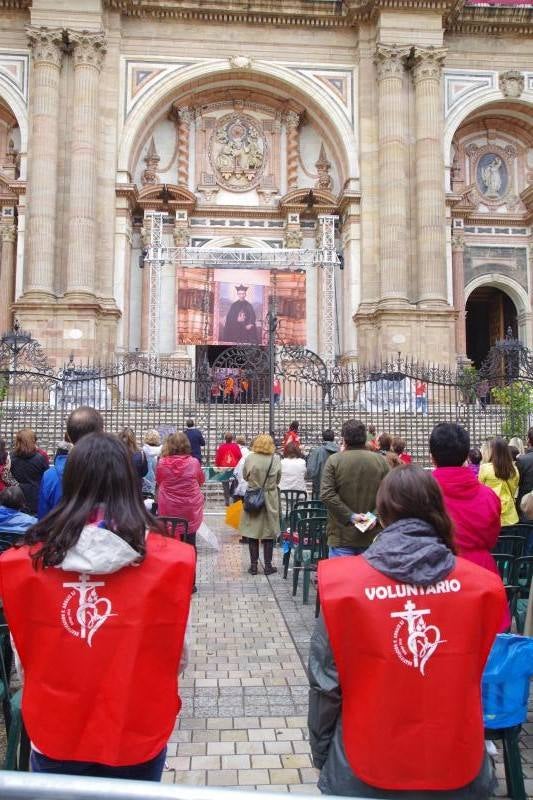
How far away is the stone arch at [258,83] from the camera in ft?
74.8

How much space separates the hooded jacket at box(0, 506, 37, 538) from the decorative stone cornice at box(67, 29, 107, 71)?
2034 cm

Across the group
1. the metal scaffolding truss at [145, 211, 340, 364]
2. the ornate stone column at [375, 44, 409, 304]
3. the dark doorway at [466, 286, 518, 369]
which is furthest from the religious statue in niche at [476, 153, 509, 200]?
the metal scaffolding truss at [145, 211, 340, 364]

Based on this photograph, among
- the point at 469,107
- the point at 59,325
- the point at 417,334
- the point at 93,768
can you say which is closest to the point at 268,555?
the point at 93,768

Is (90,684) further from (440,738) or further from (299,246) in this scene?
(299,246)

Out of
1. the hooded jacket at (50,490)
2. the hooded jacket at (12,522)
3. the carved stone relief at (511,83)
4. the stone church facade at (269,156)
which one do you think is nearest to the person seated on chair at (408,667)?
the hooded jacket at (50,490)

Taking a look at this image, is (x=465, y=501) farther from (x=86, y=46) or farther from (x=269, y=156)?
(x=269, y=156)

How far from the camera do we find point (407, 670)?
6.66ft

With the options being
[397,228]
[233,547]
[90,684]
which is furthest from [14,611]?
[397,228]

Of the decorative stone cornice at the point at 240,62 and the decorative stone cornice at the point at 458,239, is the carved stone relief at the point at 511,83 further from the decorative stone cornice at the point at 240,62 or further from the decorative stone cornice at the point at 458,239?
the decorative stone cornice at the point at 240,62

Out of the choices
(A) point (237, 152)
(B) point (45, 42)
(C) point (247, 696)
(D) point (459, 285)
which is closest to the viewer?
(C) point (247, 696)

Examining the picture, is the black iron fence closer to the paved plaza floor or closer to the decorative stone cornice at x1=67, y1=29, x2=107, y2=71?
the paved plaza floor

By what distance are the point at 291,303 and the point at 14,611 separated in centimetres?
2265

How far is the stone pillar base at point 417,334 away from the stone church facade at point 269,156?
0.06 metres

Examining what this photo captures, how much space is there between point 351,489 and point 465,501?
1.44 m
